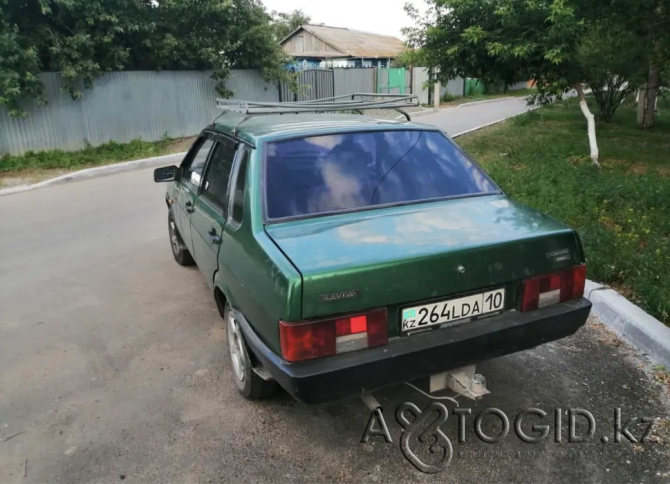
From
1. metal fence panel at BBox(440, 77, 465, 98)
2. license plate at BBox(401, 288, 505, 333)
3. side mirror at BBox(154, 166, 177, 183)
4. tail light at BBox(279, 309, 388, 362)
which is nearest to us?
tail light at BBox(279, 309, 388, 362)

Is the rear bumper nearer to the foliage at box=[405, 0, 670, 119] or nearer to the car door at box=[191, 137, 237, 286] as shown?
the car door at box=[191, 137, 237, 286]

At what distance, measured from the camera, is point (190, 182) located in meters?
4.55

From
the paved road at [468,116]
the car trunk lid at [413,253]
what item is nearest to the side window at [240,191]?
the car trunk lid at [413,253]

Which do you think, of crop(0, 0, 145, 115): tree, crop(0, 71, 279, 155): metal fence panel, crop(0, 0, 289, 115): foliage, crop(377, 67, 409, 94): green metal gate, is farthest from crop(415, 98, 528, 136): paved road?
crop(0, 0, 145, 115): tree

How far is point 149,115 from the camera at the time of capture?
48.2ft

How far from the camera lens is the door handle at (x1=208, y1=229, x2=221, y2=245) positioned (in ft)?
11.2

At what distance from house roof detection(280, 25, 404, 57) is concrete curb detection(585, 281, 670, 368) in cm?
3256

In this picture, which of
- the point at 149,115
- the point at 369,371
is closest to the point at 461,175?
the point at 369,371

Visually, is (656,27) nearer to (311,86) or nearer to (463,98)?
(311,86)

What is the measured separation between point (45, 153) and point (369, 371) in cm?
1210

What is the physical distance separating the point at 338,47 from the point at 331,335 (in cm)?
3587

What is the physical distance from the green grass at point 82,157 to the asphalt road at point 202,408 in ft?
24.8

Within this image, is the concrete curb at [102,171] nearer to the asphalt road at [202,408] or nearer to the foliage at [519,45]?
the asphalt road at [202,408]

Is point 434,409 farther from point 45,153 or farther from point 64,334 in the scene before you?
point 45,153
